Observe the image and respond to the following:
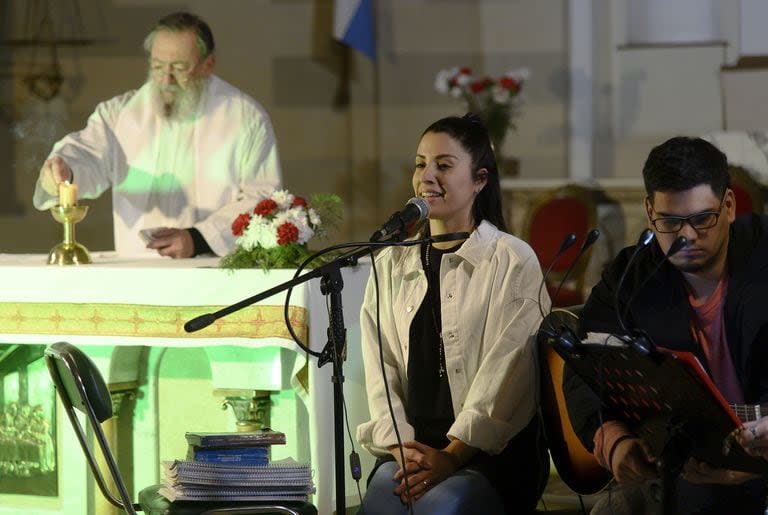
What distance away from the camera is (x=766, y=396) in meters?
3.47

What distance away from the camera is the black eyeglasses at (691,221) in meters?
3.51

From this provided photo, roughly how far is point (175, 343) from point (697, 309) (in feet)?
6.47

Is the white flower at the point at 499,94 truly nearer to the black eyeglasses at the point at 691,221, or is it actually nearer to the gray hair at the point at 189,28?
the gray hair at the point at 189,28

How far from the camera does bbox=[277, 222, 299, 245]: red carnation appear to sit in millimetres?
4875

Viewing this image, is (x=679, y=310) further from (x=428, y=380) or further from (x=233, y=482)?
(x=233, y=482)

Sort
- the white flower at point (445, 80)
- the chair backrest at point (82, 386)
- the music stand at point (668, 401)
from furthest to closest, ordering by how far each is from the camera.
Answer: the white flower at point (445, 80) → the chair backrest at point (82, 386) → the music stand at point (668, 401)

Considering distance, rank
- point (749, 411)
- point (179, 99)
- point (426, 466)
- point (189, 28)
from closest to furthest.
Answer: point (749, 411)
point (426, 466)
point (189, 28)
point (179, 99)

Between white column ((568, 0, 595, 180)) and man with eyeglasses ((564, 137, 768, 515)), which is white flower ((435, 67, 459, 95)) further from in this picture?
man with eyeglasses ((564, 137, 768, 515))

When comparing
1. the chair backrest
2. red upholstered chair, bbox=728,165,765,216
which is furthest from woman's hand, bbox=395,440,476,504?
red upholstered chair, bbox=728,165,765,216

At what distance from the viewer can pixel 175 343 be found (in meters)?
4.90

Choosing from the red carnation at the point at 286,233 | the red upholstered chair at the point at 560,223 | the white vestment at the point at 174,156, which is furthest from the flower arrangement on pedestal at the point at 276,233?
the red upholstered chair at the point at 560,223

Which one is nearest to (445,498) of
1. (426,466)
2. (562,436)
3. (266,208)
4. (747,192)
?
(426,466)

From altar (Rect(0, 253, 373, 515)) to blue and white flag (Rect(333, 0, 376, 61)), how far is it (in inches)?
151

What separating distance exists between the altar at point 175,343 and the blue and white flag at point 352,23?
3848 millimetres
